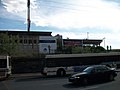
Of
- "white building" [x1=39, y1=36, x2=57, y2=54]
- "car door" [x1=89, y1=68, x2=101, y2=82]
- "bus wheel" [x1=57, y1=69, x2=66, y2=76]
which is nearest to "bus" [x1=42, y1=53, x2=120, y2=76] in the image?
"bus wheel" [x1=57, y1=69, x2=66, y2=76]

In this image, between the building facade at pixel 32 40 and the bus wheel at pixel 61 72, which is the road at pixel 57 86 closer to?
the bus wheel at pixel 61 72

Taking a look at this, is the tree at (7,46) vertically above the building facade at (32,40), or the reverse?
the building facade at (32,40)

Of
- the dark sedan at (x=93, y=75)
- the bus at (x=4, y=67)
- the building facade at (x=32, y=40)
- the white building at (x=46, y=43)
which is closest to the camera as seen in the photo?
the dark sedan at (x=93, y=75)

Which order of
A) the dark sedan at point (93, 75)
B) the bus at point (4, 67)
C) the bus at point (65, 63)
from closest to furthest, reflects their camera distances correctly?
the dark sedan at point (93, 75), the bus at point (4, 67), the bus at point (65, 63)

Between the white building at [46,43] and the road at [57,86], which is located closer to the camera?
the road at [57,86]

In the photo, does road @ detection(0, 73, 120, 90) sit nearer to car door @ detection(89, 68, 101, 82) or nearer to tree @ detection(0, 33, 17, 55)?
car door @ detection(89, 68, 101, 82)

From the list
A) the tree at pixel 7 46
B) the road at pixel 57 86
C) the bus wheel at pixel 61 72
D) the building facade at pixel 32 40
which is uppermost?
the building facade at pixel 32 40

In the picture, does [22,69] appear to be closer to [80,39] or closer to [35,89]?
[35,89]

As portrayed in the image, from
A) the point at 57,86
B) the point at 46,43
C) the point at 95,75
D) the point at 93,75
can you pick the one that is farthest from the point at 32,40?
the point at 57,86

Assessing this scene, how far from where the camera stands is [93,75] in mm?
24500

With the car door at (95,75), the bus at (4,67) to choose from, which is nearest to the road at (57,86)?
the car door at (95,75)

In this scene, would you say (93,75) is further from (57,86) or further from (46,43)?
(46,43)

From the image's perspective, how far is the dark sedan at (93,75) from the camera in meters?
23.8

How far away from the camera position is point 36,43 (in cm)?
9600
